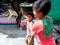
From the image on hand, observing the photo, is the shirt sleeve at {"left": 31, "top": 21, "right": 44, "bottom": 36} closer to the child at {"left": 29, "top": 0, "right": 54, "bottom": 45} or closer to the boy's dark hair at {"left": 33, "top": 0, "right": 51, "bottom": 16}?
the child at {"left": 29, "top": 0, "right": 54, "bottom": 45}

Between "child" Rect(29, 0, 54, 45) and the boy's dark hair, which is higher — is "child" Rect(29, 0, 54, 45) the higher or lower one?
the lower one

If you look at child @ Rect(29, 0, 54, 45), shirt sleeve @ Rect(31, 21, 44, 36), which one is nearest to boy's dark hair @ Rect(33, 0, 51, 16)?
child @ Rect(29, 0, 54, 45)

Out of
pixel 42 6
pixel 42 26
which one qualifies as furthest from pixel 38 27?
pixel 42 6

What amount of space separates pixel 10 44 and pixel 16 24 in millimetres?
1313

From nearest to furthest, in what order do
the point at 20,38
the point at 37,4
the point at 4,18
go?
the point at 37,4 < the point at 20,38 < the point at 4,18

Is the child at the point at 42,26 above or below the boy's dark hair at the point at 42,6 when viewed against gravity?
below

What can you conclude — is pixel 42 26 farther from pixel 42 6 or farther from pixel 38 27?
pixel 42 6

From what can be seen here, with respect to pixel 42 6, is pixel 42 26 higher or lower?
lower

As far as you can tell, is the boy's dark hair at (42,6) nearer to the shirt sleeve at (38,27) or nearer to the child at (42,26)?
the child at (42,26)

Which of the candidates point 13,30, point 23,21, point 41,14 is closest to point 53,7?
point 23,21

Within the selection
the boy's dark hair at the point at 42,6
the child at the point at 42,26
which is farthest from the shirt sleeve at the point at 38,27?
the boy's dark hair at the point at 42,6

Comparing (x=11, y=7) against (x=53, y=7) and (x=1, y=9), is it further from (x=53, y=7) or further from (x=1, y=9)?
(x=53, y=7)

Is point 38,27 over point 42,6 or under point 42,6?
under

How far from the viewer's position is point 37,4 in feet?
6.45
